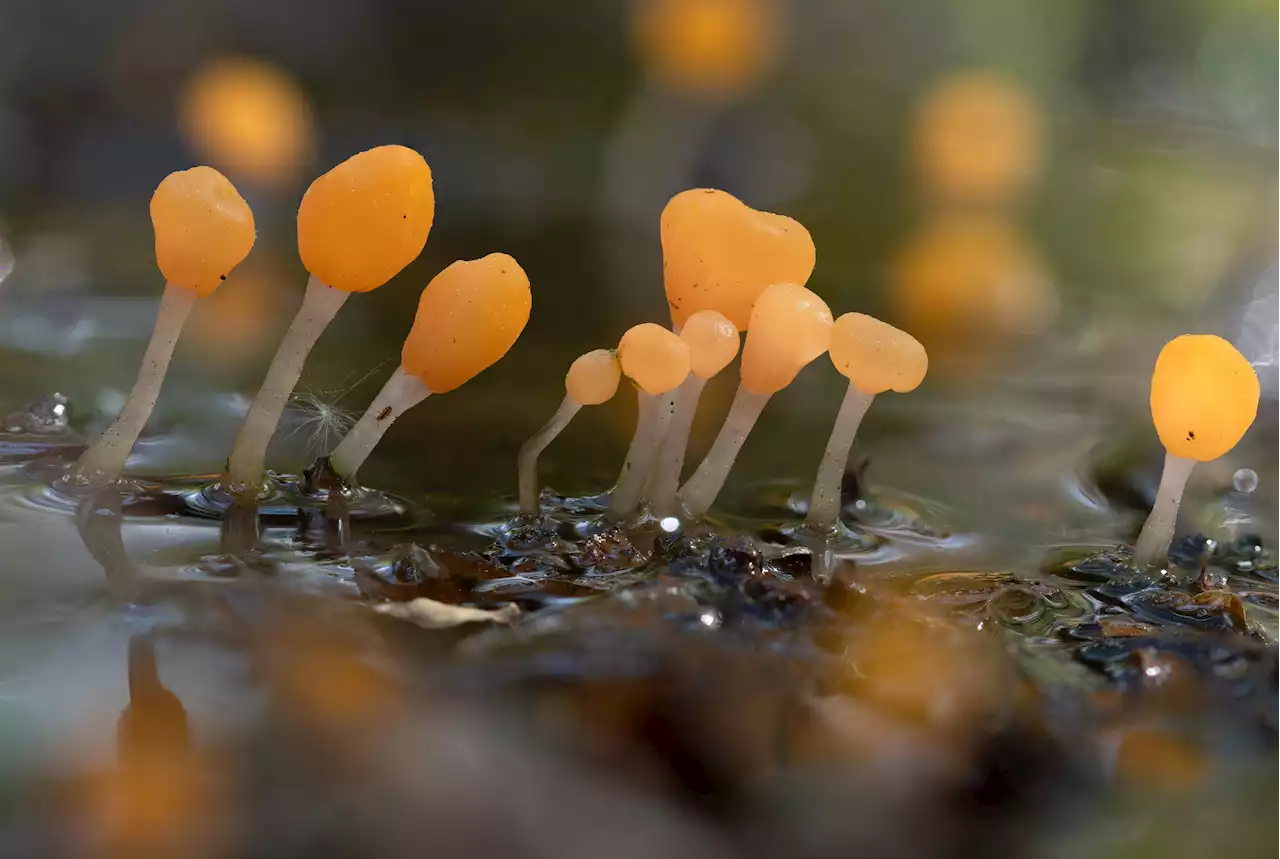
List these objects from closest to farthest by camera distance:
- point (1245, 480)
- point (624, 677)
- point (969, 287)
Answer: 1. point (624, 677)
2. point (1245, 480)
3. point (969, 287)

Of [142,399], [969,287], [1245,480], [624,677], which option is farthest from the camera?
[969,287]

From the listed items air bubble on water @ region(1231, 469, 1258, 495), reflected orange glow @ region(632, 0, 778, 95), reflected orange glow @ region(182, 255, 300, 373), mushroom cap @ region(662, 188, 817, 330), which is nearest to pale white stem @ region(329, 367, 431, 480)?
mushroom cap @ region(662, 188, 817, 330)

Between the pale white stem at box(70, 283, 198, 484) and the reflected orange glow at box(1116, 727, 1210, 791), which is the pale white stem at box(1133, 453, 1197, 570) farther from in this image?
the pale white stem at box(70, 283, 198, 484)

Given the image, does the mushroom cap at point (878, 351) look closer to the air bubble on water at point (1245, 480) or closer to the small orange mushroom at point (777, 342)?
the small orange mushroom at point (777, 342)

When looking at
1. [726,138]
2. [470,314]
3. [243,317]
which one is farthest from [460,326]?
[726,138]

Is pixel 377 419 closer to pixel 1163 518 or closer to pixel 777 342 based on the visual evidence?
pixel 777 342

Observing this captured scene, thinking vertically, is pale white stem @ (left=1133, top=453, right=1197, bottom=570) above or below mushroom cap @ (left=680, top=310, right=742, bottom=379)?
below
